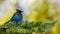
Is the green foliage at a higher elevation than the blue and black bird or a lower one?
lower

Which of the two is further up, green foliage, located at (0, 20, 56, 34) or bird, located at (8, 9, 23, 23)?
bird, located at (8, 9, 23, 23)

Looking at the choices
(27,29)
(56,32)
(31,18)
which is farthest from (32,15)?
(56,32)

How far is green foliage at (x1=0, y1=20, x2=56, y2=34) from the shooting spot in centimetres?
172

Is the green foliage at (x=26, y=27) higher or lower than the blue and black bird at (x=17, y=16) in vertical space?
lower

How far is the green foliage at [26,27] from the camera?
5.66 feet

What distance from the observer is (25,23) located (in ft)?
5.76

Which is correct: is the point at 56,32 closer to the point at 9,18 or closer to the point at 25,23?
the point at 25,23

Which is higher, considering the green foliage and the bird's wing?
the bird's wing

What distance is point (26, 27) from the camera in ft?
5.76

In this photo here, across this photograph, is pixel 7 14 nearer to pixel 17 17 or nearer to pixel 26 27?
pixel 17 17

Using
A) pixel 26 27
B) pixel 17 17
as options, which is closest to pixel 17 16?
pixel 17 17

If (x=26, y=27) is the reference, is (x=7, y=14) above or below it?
above

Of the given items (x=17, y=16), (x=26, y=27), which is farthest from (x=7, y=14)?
(x=26, y=27)

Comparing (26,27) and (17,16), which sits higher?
(17,16)
